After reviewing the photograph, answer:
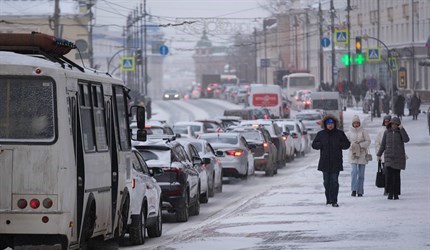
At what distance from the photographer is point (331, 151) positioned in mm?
24156

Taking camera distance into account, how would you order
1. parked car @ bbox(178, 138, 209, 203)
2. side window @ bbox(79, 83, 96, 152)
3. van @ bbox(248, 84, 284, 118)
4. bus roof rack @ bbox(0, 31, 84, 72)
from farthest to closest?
van @ bbox(248, 84, 284, 118), parked car @ bbox(178, 138, 209, 203), side window @ bbox(79, 83, 96, 152), bus roof rack @ bbox(0, 31, 84, 72)

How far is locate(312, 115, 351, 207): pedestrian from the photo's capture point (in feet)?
79.0

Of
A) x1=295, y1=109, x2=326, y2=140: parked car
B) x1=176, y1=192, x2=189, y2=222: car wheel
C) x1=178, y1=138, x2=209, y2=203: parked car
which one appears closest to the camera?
x1=176, y1=192, x2=189, y2=222: car wheel

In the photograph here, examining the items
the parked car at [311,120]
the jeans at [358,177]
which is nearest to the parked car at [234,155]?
the jeans at [358,177]

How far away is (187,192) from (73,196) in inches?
387

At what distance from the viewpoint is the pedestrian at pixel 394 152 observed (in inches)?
998

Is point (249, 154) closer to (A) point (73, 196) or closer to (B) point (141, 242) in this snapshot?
(B) point (141, 242)

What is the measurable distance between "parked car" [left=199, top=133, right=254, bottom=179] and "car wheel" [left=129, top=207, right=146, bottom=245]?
16030 millimetres

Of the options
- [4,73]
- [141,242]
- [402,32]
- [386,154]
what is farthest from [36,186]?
[402,32]

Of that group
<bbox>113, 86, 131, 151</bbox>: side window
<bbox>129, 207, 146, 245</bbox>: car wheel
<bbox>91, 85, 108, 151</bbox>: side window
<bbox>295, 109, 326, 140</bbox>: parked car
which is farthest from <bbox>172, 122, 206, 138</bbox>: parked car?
<bbox>91, 85, 108, 151</bbox>: side window

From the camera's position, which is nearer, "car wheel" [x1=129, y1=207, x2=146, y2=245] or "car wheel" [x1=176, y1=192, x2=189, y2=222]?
"car wheel" [x1=129, y1=207, x2=146, y2=245]

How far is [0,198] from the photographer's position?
44.5 ft

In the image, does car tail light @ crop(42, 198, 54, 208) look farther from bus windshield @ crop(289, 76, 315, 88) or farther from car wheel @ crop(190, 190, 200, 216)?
bus windshield @ crop(289, 76, 315, 88)

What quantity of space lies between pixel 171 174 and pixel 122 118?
5.50 metres
